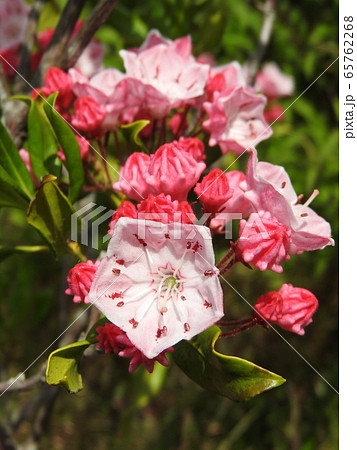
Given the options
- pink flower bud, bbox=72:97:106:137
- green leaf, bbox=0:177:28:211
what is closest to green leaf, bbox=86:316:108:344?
green leaf, bbox=0:177:28:211

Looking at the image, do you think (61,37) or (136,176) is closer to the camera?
(136,176)

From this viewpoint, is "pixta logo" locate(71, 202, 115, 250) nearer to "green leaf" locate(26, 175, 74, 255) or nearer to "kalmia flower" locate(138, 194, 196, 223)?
"green leaf" locate(26, 175, 74, 255)

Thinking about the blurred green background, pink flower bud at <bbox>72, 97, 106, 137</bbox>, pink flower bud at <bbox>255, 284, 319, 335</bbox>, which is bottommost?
the blurred green background

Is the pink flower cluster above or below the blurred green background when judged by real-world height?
above

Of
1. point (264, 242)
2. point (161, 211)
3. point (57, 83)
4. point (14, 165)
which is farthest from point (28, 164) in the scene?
point (264, 242)

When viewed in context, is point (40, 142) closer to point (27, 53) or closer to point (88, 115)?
point (88, 115)

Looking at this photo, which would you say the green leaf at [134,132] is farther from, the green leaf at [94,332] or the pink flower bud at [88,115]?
the green leaf at [94,332]

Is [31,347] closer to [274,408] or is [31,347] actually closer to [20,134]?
[274,408]
